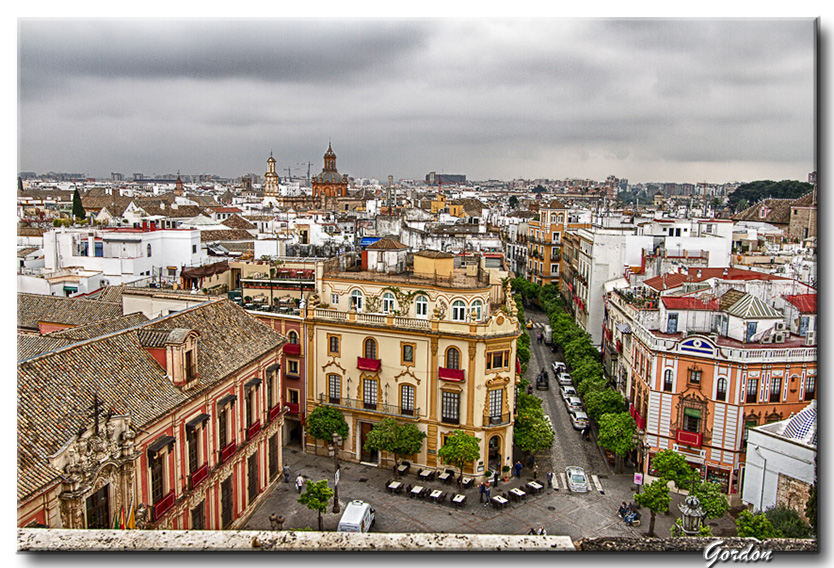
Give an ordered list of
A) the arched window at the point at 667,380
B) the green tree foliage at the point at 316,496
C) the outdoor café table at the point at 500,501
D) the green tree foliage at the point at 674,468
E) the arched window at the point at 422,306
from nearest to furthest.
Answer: the green tree foliage at the point at 316,496, the green tree foliage at the point at 674,468, the outdoor café table at the point at 500,501, the arched window at the point at 667,380, the arched window at the point at 422,306

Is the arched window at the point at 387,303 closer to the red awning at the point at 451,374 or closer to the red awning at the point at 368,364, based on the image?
the red awning at the point at 368,364

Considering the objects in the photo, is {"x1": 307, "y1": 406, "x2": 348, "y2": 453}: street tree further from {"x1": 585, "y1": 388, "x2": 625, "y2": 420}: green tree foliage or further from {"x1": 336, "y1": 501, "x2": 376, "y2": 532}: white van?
{"x1": 585, "y1": 388, "x2": 625, "y2": 420}: green tree foliage

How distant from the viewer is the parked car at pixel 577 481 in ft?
71.2

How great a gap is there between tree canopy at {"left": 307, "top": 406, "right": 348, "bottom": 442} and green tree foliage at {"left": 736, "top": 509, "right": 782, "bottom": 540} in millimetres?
12774

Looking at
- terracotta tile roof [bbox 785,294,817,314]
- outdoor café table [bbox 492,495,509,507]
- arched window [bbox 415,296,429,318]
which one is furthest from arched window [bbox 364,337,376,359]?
terracotta tile roof [bbox 785,294,817,314]

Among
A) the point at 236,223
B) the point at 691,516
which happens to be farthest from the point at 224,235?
the point at 691,516

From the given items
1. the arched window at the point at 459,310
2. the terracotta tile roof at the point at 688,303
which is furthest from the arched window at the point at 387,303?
the terracotta tile roof at the point at 688,303

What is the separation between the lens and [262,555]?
8250mm

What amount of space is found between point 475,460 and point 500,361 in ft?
10.7

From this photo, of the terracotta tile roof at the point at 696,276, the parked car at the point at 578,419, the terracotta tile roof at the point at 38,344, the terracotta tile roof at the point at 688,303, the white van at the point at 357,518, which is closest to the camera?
the terracotta tile roof at the point at 38,344

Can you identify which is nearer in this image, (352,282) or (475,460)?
(475,460)

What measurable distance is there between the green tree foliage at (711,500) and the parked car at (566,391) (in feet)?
39.5

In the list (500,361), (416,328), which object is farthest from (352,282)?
(500,361)

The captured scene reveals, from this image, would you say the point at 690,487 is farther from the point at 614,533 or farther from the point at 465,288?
the point at 465,288
